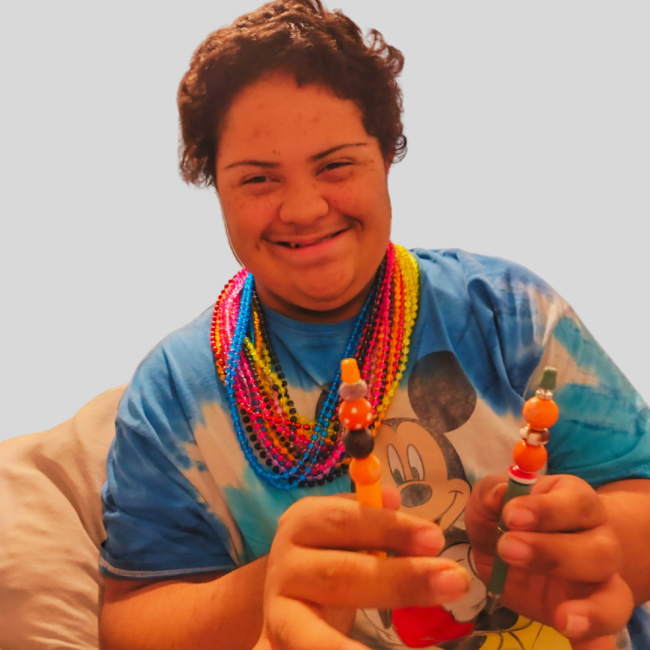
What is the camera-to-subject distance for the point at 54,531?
43.6 inches

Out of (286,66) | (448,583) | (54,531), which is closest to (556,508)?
(448,583)

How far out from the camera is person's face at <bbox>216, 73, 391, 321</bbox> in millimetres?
802

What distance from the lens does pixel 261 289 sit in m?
0.99

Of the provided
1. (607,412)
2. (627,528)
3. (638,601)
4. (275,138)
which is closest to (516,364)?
(607,412)

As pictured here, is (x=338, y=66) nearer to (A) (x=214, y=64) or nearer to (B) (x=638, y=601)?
(A) (x=214, y=64)

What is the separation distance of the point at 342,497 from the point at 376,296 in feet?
1.35

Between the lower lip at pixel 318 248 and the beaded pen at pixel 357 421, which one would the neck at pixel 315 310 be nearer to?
the lower lip at pixel 318 248

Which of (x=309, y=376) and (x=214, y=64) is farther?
(x=309, y=376)

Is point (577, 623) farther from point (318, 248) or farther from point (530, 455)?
point (318, 248)

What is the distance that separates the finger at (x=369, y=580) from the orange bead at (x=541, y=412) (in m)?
0.16

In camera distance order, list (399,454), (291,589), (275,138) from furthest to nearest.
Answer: (399,454) → (275,138) → (291,589)

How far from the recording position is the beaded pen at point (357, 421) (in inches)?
22.1

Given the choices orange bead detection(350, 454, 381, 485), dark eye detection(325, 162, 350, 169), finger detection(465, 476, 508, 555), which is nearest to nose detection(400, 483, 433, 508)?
finger detection(465, 476, 508, 555)

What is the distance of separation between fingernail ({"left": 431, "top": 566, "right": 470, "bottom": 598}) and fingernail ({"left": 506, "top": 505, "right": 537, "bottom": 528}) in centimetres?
8
